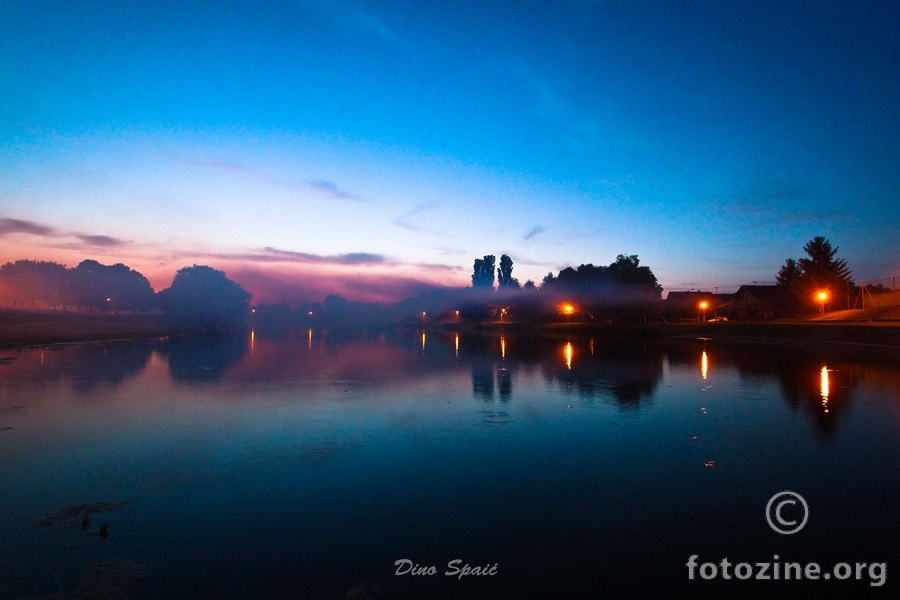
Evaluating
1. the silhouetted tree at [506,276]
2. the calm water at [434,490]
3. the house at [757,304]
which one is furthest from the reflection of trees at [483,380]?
the silhouetted tree at [506,276]

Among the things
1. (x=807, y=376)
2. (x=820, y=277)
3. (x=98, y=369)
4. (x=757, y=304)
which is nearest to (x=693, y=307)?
(x=757, y=304)

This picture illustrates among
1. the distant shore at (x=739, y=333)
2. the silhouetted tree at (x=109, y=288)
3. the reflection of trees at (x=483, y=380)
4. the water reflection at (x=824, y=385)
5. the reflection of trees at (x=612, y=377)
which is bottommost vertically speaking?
the reflection of trees at (x=483, y=380)

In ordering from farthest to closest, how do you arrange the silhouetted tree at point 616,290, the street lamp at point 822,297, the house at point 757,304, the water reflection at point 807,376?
the silhouetted tree at point 616,290 < the house at point 757,304 < the street lamp at point 822,297 < the water reflection at point 807,376

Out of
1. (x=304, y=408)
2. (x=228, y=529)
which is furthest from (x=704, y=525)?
(x=304, y=408)

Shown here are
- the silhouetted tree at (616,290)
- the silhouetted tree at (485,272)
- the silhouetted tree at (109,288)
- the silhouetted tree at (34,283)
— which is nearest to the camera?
the silhouetted tree at (616,290)

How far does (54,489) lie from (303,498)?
5.72 m

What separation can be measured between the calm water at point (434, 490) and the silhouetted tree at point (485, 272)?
471 ft

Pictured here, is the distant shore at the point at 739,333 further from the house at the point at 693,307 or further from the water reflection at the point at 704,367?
the house at the point at 693,307

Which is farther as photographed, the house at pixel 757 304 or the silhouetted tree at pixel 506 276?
the silhouetted tree at pixel 506 276

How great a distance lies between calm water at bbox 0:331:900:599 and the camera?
7.37m

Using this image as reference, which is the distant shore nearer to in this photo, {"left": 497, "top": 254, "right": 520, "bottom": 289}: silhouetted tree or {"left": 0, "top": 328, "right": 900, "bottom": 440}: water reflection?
{"left": 0, "top": 328, "right": 900, "bottom": 440}: water reflection

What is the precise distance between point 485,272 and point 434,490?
158 metres

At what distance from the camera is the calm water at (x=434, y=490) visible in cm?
737

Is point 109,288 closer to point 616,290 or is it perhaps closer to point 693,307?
point 616,290
